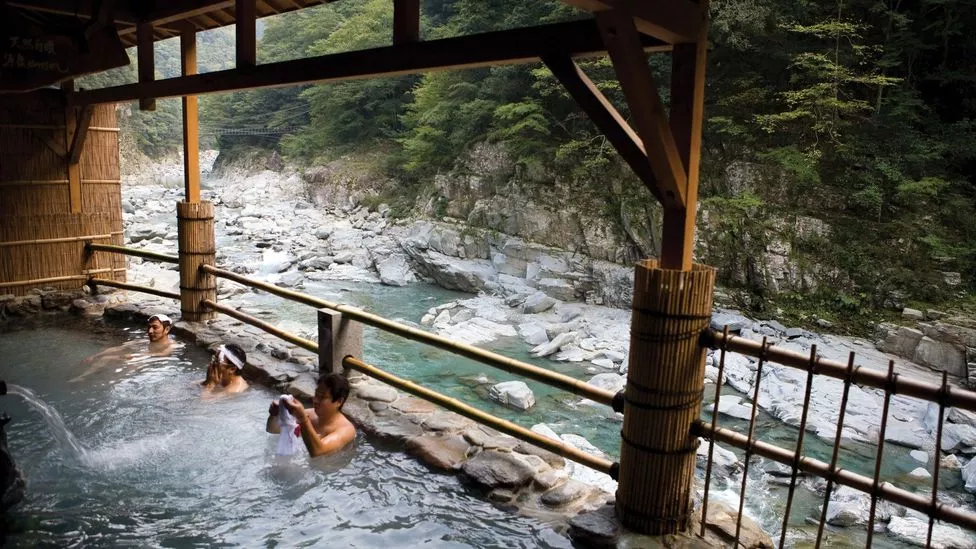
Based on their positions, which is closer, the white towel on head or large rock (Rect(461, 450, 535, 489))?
large rock (Rect(461, 450, 535, 489))

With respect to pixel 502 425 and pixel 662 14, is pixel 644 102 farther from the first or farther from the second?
pixel 502 425

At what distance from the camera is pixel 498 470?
133 inches

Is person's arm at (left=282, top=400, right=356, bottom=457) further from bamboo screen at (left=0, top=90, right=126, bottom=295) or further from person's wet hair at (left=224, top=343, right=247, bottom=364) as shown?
bamboo screen at (left=0, top=90, right=126, bottom=295)

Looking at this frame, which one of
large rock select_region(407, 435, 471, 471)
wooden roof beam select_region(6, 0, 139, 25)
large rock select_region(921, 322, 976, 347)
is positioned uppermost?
wooden roof beam select_region(6, 0, 139, 25)

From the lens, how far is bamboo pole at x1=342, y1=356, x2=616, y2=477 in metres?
3.14

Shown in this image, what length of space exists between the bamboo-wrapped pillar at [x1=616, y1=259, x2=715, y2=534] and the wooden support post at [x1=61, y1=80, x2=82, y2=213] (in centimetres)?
790

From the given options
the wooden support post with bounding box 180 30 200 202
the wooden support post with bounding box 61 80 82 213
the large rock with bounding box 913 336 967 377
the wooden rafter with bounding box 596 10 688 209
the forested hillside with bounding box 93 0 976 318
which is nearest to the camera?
the wooden rafter with bounding box 596 10 688 209

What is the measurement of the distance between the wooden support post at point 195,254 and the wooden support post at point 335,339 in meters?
2.60

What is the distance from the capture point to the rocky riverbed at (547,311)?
729cm

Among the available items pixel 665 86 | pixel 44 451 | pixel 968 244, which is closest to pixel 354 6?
pixel 665 86

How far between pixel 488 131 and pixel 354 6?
1497 cm

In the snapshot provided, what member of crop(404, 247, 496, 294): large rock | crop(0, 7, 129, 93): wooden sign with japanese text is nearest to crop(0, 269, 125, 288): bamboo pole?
crop(0, 7, 129, 93): wooden sign with japanese text

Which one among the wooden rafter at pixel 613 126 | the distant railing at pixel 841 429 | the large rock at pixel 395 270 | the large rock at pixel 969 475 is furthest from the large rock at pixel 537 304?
the wooden rafter at pixel 613 126

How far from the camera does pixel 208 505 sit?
3.17m
